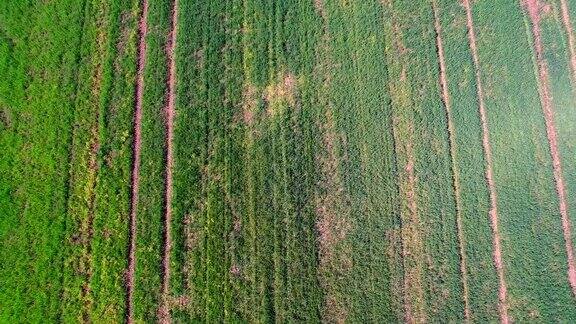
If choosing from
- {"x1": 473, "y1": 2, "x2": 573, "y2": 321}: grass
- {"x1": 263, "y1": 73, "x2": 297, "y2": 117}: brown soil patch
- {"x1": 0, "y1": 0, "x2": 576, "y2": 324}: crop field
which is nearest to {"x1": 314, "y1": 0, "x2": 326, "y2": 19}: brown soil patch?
{"x1": 0, "y1": 0, "x2": 576, "y2": 324}: crop field

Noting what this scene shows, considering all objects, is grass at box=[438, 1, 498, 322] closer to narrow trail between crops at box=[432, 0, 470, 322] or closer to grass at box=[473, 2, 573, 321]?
narrow trail between crops at box=[432, 0, 470, 322]

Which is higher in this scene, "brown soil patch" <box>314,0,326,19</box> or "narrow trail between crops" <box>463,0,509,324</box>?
"brown soil patch" <box>314,0,326,19</box>

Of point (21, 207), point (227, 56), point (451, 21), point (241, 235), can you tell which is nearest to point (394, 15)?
point (451, 21)

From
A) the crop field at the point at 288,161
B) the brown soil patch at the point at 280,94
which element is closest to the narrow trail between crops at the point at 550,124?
the crop field at the point at 288,161

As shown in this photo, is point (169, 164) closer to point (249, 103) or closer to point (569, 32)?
point (249, 103)

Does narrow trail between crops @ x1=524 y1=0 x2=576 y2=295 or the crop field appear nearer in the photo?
the crop field

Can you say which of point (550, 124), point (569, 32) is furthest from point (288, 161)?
point (569, 32)
